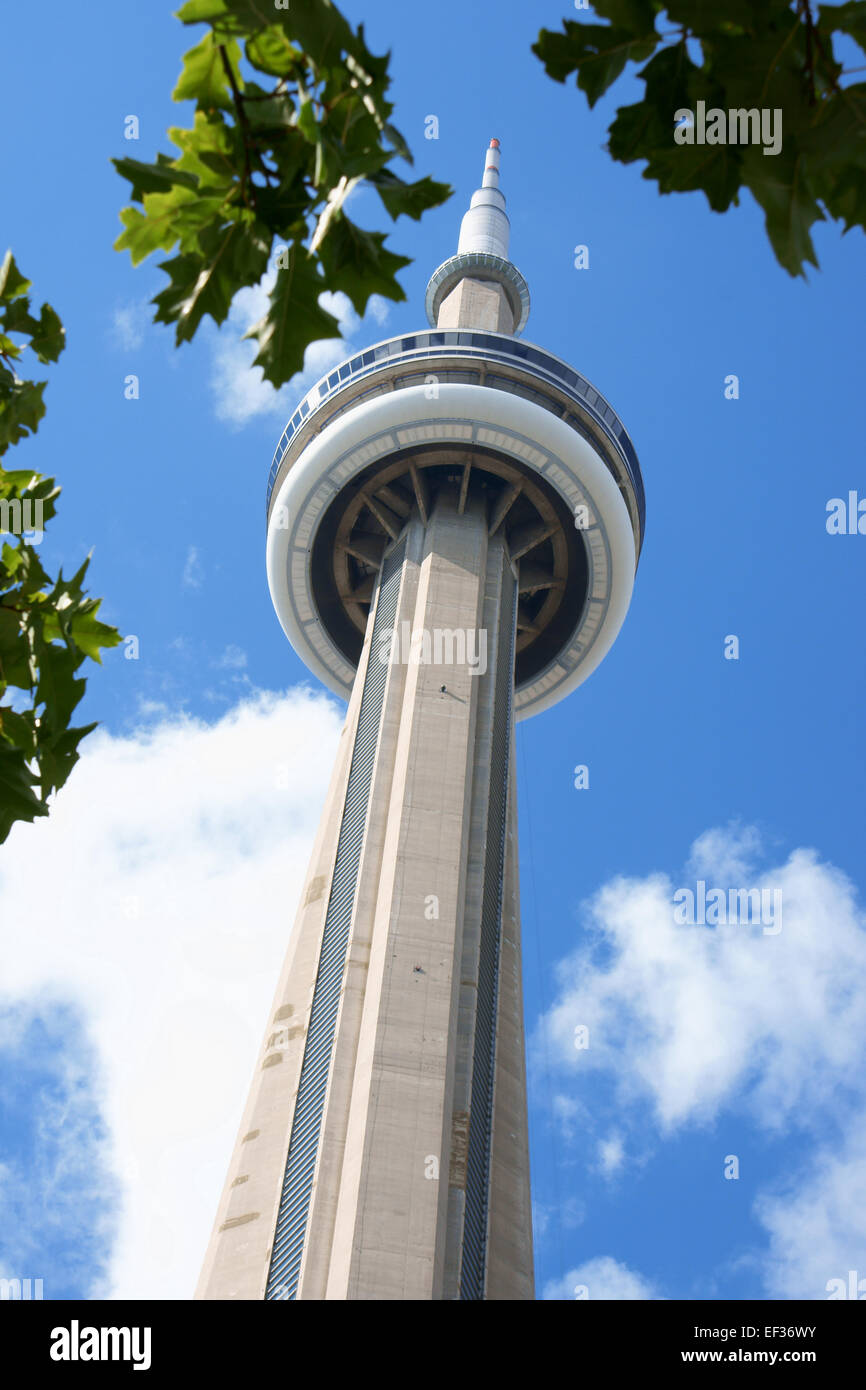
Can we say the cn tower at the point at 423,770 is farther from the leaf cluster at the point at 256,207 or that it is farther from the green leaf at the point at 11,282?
the leaf cluster at the point at 256,207

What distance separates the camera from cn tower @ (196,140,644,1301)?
3044 cm

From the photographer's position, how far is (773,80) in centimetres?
372

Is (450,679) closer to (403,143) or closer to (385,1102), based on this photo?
(385,1102)

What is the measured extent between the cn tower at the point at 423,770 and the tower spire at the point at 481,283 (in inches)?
4.9

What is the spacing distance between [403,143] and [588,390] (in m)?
46.0

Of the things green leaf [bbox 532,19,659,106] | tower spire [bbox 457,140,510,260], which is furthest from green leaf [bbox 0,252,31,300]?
tower spire [bbox 457,140,510,260]

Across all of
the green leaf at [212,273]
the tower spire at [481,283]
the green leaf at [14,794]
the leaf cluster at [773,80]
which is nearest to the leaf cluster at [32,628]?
the green leaf at [14,794]

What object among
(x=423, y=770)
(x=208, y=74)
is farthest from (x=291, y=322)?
(x=423, y=770)

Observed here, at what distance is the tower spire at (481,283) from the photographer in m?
53.7

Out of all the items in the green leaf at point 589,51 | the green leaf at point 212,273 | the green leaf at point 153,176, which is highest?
the green leaf at point 589,51

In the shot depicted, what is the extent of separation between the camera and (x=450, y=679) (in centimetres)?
4034
